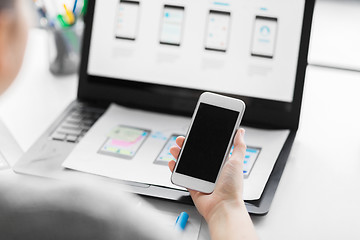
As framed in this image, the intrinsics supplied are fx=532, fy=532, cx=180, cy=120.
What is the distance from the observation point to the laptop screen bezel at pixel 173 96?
0.98 meters

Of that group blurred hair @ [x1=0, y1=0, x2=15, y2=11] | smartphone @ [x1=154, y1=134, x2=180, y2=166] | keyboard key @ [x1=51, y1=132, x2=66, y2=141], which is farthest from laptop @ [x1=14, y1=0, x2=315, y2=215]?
blurred hair @ [x1=0, y1=0, x2=15, y2=11]

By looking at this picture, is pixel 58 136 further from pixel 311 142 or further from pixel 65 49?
pixel 311 142

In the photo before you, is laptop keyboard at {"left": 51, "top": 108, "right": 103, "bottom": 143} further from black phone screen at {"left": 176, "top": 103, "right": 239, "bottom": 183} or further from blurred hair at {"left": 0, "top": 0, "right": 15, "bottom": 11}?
blurred hair at {"left": 0, "top": 0, "right": 15, "bottom": 11}

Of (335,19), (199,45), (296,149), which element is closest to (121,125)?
(199,45)

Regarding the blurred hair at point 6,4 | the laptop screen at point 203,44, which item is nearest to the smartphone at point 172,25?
the laptop screen at point 203,44

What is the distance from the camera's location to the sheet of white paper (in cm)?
88

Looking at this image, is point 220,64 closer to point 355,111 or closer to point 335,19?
point 355,111

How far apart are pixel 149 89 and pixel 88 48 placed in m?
0.15

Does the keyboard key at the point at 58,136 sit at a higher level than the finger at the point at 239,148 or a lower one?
lower

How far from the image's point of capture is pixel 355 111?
1108 mm

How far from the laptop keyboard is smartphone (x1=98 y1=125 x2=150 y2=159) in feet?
0.20

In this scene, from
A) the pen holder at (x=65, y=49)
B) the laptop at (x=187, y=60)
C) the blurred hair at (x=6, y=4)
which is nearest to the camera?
the blurred hair at (x=6, y=4)

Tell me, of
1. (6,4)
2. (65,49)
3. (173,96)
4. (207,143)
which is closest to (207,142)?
(207,143)

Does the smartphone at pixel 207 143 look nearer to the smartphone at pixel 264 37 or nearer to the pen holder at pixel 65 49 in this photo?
the smartphone at pixel 264 37
